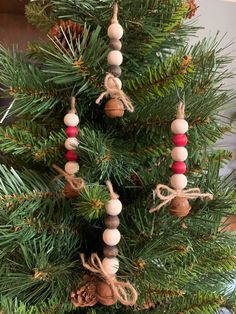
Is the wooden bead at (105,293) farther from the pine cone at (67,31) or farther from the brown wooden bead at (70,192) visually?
the pine cone at (67,31)

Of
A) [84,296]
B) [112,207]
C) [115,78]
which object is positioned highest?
[115,78]

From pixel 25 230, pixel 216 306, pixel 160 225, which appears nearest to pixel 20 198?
pixel 25 230

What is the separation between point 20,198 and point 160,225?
0.50ft

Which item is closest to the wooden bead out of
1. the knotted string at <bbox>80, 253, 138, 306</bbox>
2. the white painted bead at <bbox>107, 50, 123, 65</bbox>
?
the knotted string at <bbox>80, 253, 138, 306</bbox>

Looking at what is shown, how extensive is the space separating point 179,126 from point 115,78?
0.26 feet

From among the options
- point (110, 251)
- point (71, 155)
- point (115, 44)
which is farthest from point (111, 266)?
point (115, 44)

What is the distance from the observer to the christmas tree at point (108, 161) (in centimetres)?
36

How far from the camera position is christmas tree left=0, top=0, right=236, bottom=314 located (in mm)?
360

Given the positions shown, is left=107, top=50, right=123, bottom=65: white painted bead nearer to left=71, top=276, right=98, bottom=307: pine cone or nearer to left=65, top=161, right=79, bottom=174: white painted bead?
left=65, top=161, right=79, bottom=174: white painted bead

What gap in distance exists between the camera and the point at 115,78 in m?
0.36

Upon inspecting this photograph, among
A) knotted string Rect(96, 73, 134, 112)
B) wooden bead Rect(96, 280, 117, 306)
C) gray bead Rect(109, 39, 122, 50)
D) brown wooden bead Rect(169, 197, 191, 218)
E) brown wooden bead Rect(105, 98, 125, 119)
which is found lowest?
wooden bead Rect(96, 280, 117, 306)

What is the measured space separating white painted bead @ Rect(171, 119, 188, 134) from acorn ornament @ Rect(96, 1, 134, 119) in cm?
5

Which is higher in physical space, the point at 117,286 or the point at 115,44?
the point at 115,44

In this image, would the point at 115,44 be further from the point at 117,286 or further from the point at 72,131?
the point at 117,286
